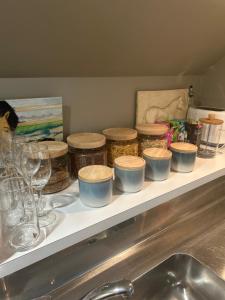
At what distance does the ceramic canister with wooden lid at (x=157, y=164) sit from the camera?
27.6 inches

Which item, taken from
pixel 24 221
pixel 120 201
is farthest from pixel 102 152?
pixel 24 221

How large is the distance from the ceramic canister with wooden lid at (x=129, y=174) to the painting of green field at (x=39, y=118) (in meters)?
0.23

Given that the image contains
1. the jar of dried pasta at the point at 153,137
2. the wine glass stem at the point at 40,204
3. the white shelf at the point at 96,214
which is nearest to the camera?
the white shelf at the point at 96,214

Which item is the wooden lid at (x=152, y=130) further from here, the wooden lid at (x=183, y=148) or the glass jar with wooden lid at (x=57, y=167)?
the glass jar with wooden lid at (x=57, y=167)

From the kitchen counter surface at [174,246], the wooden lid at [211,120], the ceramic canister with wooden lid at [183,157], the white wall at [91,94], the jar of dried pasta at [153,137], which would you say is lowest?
the kitchen counter surface at [174,246]

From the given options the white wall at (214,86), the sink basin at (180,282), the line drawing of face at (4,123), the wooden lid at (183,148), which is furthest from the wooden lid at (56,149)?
the white wall at (214,86)

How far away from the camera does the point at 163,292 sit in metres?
0.83

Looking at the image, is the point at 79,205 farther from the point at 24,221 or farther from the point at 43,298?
the point at 43,298

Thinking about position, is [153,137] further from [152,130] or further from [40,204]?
[40,204]

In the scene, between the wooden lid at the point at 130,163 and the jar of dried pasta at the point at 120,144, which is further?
the jar of dried pasta at the point at 120,144

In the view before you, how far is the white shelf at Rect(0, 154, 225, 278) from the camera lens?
19.0 inches

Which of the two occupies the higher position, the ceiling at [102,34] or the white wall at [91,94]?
the ceiling at [102,34]

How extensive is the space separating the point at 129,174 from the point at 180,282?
0.50m

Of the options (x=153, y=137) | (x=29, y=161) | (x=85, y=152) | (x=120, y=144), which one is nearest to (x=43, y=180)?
(x=29, y=161)
